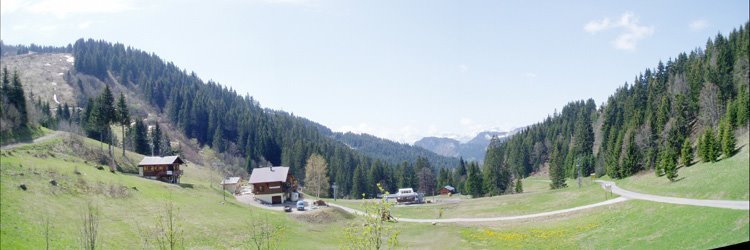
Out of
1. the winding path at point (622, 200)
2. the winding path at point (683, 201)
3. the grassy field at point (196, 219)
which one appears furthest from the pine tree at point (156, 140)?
the winding path at point (683, 201)

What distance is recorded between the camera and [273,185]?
2684cm

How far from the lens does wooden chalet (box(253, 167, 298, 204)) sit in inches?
832

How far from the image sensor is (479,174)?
59875 millimetres

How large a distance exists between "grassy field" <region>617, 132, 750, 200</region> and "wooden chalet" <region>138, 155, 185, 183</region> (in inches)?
538

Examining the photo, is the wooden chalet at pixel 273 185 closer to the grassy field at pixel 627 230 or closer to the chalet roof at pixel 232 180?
the chalet roof at pixel 232 180

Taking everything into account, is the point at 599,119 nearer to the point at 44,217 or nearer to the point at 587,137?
the point at 587,137

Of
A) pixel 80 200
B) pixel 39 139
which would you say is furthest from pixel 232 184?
pixel 39 139

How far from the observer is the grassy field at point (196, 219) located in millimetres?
9109

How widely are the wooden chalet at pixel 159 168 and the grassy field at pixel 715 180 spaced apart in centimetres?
1367

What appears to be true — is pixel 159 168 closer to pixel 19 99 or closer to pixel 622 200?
pixel 19 99

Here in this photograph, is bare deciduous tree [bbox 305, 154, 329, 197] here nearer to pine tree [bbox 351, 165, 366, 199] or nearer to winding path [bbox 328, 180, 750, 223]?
pine tree [bbox 351, 165, 366, 199]

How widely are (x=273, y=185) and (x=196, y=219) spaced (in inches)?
376

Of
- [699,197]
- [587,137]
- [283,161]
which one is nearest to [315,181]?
[283,161]

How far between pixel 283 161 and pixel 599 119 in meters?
22.6
